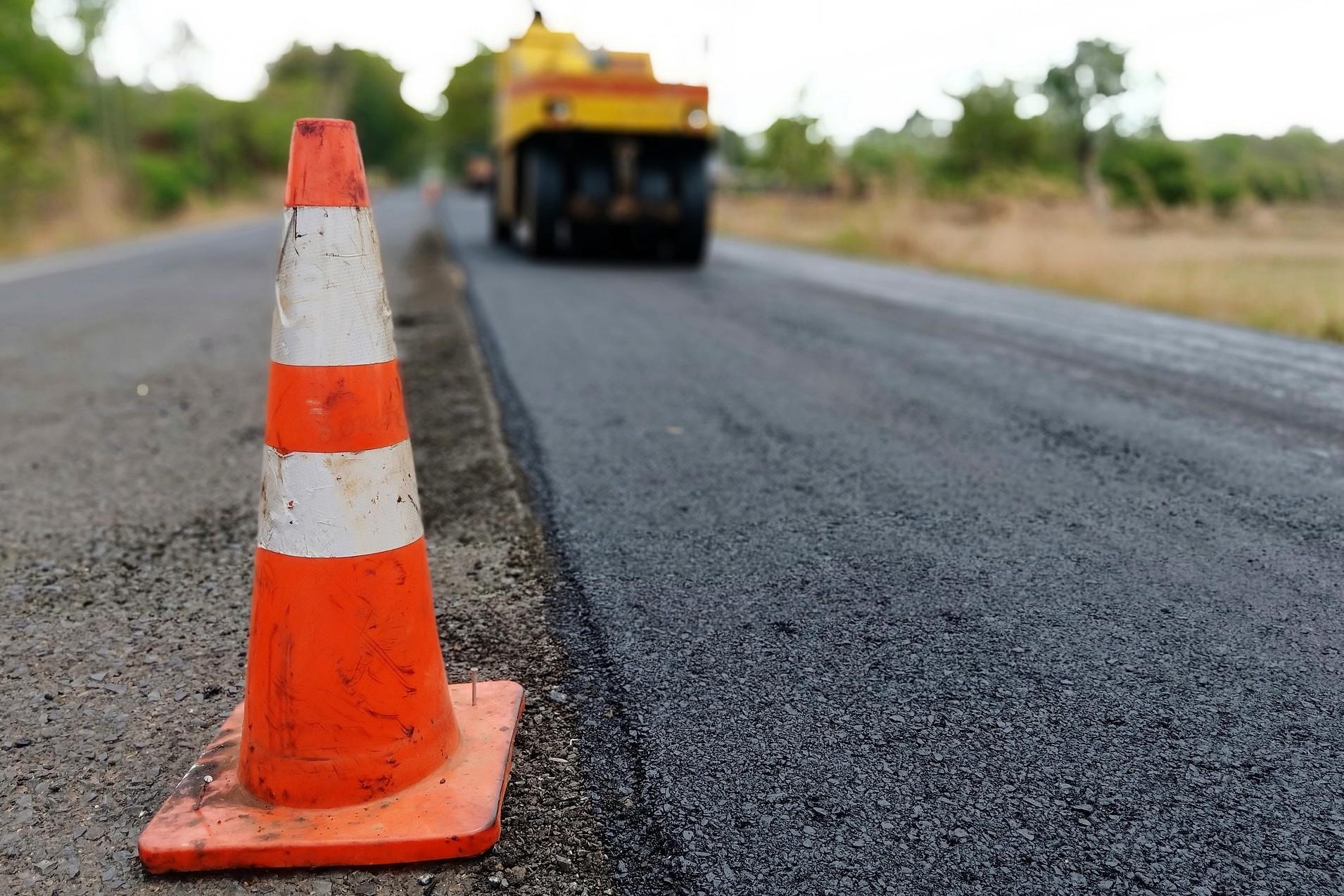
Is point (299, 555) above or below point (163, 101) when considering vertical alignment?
below

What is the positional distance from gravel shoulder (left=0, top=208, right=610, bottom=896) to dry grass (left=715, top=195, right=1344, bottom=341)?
705 centimetres

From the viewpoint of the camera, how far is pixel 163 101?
4047 cm

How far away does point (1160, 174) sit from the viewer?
115 feet

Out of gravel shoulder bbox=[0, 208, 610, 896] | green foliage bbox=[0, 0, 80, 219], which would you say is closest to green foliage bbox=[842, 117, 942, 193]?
green foliage bbox=[0, 0, 80, 219]

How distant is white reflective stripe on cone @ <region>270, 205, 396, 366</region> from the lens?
1.68m

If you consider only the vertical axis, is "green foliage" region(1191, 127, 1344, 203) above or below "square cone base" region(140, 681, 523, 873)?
above

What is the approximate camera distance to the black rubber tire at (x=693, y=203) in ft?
36.7

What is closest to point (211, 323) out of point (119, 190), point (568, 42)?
point (568, 42)

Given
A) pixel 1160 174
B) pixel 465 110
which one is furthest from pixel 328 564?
pixel 465 110

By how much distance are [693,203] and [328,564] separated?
32.7 ft

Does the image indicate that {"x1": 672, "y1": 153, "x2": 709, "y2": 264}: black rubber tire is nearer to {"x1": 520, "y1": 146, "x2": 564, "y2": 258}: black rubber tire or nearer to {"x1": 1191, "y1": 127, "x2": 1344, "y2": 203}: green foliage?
{"x1": 520, "y1": 146, "x2": 564, "y2": 258}: black rubber tire

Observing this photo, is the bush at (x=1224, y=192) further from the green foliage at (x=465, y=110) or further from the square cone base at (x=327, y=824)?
the green foliage at (x=465, y=110)

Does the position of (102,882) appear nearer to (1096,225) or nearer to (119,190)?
(1096,225)

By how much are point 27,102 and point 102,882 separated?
74.0ft
